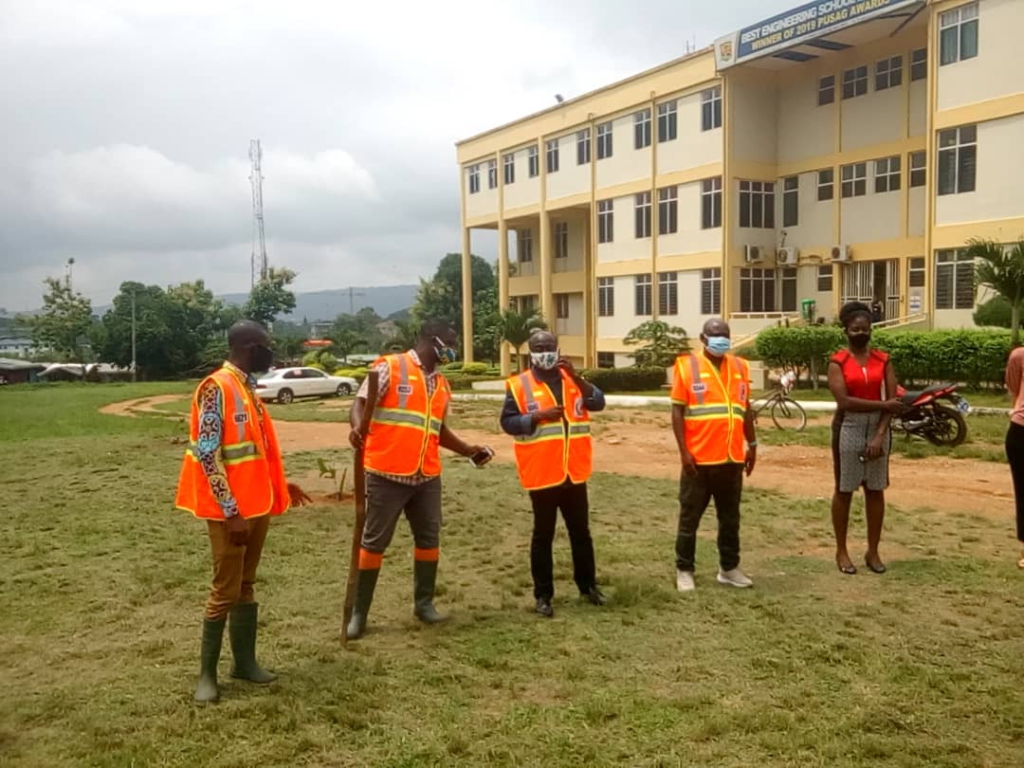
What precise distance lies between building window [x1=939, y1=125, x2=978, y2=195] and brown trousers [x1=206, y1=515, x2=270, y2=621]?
23.4 meters

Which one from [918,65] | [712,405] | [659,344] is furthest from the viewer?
[659,344]

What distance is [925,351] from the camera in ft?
68.1

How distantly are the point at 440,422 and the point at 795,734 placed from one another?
259cm

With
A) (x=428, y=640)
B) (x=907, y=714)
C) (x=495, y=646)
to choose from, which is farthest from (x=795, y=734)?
(x=428, y=640)

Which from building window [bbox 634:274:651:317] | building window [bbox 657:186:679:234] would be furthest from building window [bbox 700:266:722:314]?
building window [bbox 634:274:651:317]

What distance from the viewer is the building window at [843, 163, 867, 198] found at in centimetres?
2841

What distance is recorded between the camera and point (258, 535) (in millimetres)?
4559

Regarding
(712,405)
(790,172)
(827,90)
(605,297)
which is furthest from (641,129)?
(712,405)

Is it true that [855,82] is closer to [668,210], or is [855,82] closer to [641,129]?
[668,210]

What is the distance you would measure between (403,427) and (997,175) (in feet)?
72.7

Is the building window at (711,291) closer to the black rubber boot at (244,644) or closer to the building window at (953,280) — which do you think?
the building window at (953,280)

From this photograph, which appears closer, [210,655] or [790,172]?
[210,655]

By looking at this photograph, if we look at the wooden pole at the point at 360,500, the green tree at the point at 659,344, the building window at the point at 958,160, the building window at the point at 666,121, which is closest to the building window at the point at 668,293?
the green tree at the point at 659,344

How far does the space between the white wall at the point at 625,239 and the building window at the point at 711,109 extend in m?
4.51
